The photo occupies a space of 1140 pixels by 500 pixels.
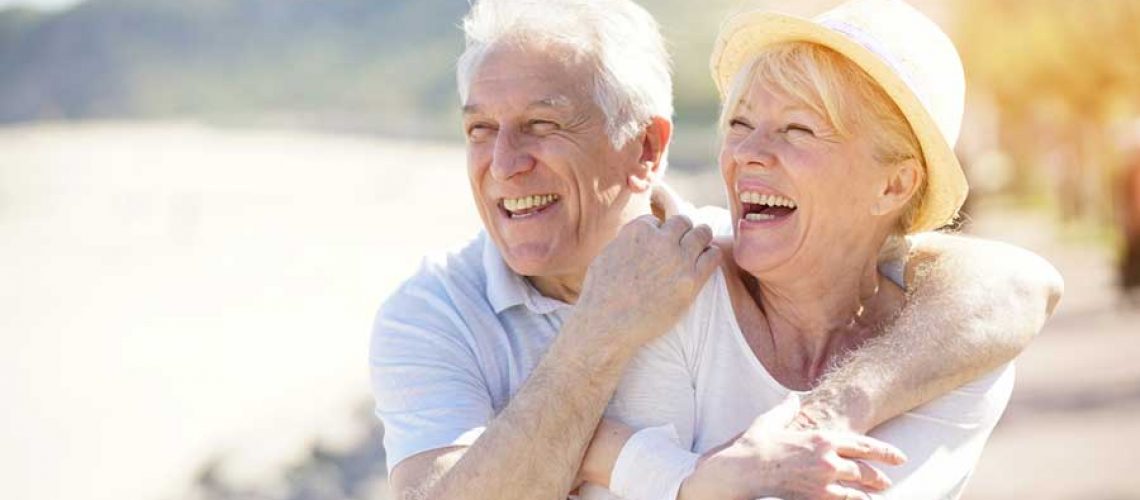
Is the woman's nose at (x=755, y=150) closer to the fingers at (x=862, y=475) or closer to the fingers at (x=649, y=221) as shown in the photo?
the fingers at (x=649, y=221)

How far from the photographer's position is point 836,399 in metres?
2.80

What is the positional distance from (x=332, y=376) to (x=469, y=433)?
1014 cm

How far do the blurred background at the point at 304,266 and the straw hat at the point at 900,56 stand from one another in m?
0.18

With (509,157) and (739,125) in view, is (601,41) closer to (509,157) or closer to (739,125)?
(509,157)

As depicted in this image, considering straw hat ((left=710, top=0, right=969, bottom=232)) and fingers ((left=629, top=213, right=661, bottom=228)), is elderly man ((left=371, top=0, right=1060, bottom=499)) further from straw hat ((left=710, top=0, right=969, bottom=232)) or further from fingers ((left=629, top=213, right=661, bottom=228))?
straw hat ((left=710, top=0, right=969, bottom=232))

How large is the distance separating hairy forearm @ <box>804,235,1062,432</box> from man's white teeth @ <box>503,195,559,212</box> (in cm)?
70

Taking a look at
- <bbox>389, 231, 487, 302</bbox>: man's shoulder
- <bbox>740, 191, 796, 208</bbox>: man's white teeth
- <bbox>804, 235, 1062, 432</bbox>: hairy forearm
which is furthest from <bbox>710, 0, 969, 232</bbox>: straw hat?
<bbox>389, 231, 487, 302</bbox>: man's shoulder

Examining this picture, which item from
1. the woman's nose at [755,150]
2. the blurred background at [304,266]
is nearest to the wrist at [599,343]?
the woman's nose at [755,150]

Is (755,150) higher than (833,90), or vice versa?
(833,90)

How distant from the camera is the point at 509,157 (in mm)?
3234

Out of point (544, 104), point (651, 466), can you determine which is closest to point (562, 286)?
point (544, 104)

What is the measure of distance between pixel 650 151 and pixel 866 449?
999mm

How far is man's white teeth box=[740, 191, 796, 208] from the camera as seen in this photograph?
291 centimetres

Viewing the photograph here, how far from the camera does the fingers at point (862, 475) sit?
8.76 ft
